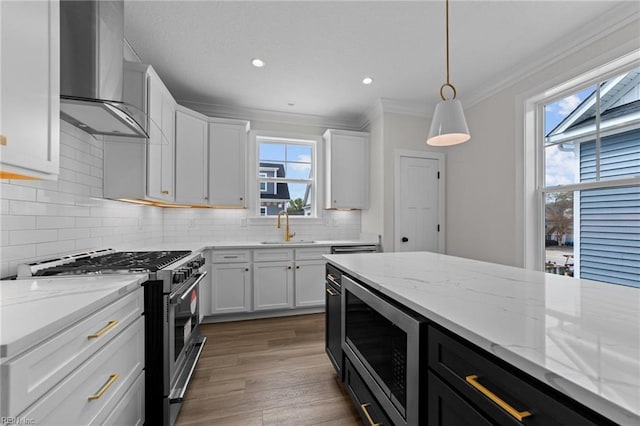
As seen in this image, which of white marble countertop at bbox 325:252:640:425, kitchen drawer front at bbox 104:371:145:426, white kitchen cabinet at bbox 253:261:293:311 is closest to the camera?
white marble countertop at bbox 325:252:640:425

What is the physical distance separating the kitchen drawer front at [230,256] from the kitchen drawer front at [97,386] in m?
1.70

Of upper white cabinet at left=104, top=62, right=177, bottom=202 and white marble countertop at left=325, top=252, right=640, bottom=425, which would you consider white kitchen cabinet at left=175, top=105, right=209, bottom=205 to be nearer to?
upper white cabinet at left=104, top=62, right=177, bottom=202

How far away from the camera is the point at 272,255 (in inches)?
132

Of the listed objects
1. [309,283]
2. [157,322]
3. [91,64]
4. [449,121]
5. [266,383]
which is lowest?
[266,383]

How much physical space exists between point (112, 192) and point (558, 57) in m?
4.12

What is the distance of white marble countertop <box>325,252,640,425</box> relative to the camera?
51 centimetres

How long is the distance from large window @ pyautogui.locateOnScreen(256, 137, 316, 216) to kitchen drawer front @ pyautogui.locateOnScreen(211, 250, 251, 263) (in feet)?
2.88

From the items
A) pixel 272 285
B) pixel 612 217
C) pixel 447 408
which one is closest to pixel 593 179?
pixel 612 217

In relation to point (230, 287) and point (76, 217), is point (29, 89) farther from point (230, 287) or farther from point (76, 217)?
point (230, 287)

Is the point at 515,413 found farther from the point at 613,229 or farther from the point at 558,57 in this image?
the point at 558,57

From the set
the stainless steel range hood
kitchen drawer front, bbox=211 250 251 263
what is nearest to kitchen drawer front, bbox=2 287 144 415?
the stainless steel range hood

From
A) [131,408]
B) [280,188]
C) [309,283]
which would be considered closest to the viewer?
[131,408]

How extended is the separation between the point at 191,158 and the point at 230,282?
1.53 meters

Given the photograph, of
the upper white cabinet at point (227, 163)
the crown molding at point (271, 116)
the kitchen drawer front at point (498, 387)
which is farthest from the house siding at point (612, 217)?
the upper white cabinet at point (227, 163)
